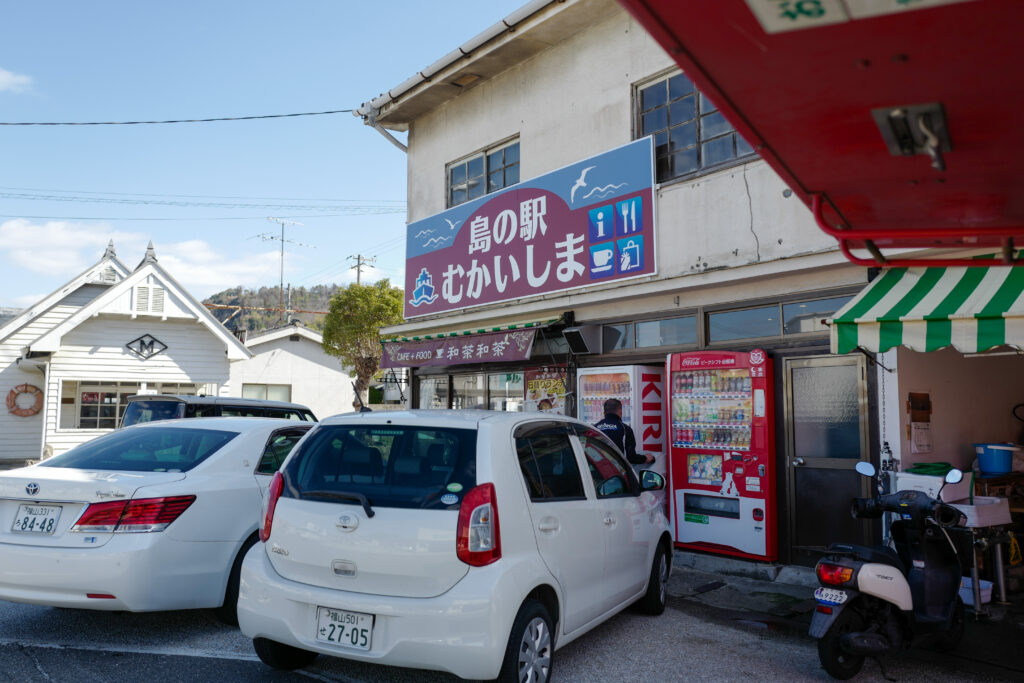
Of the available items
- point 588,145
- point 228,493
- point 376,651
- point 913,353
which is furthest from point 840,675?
point 588,145

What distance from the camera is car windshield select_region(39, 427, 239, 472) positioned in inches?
203

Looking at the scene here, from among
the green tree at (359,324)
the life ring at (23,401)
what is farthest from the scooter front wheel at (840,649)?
the green tree at (359,324)

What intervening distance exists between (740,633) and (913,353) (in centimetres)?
322

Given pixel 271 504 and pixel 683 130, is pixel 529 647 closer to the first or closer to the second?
pixel 271 504

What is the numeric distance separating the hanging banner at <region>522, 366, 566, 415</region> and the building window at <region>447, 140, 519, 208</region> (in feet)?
9.85

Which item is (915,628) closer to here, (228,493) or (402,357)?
(228,493)

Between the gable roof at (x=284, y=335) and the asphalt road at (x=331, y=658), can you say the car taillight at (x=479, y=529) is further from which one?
the gable roof at (x=284, y=335)

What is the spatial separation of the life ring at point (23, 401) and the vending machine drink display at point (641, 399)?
1915 centimetres

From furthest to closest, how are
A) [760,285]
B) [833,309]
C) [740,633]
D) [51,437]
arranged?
[51,437], [760,285], [833,309], [740,633]

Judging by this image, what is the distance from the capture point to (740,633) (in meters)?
5.43

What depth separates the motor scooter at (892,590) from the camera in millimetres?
4320

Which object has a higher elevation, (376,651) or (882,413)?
(882,413)

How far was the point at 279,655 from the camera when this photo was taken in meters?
4.19

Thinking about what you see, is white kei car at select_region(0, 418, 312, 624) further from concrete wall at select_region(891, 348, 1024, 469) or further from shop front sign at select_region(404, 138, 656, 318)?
concrete wall at select_region(891, 348, 1024, 469)
